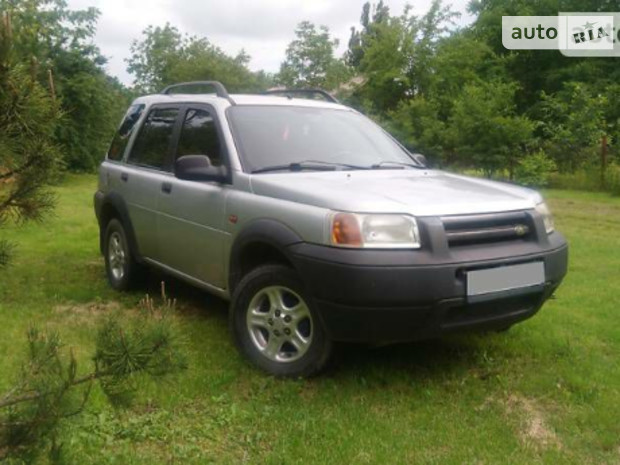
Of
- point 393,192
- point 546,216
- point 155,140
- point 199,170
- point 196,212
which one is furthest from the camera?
point 155,140

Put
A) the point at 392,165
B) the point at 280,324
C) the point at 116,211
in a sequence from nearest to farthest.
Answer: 1. the point at 280,324
2. the point at 392,165
3. the point at 116,211

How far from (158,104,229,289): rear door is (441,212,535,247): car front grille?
61.8 inches

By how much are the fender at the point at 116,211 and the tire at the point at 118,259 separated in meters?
0.07

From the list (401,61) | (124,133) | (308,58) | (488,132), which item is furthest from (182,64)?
(124,133)

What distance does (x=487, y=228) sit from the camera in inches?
142

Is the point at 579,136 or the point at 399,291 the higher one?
the point at 579,136

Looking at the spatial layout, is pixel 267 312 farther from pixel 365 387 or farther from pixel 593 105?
pixel 593 105

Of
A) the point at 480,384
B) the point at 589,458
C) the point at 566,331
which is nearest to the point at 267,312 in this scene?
Result: the point at 480,384

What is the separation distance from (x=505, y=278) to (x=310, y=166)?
152cm

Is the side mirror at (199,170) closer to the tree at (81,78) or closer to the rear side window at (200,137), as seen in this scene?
the rear side window at (200,137)

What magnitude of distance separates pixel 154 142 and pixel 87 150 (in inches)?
585

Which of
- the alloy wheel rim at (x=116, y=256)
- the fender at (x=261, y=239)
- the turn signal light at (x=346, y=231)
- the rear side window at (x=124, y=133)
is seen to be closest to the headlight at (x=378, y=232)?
the turn signal light at (x=346, y=231)

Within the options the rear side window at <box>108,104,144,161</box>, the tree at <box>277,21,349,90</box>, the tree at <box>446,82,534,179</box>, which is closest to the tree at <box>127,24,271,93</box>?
the tree at <box>277,21,349,90</box>

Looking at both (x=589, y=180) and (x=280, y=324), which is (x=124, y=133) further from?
(x=589, y=180)
